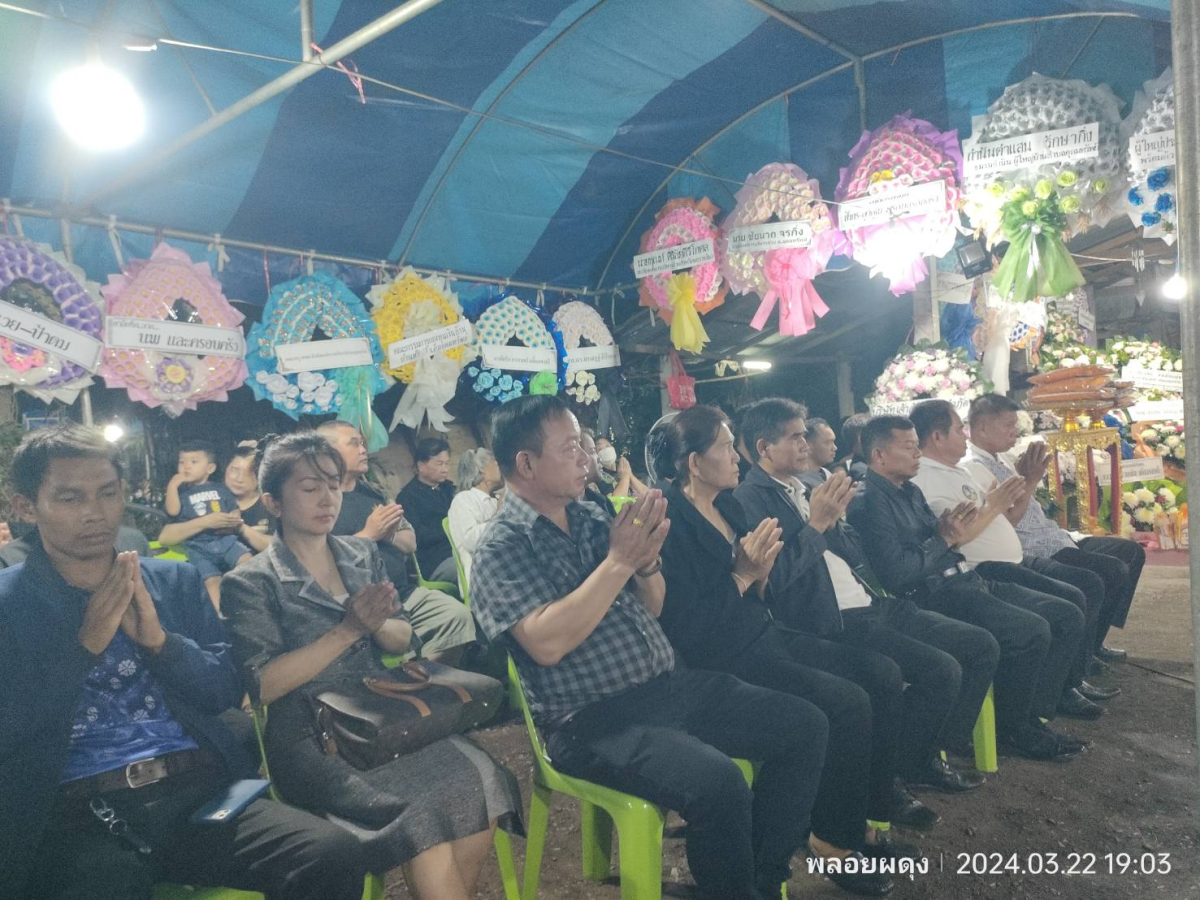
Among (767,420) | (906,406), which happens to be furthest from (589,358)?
(767,420)

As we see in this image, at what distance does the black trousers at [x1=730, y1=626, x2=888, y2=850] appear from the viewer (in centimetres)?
240

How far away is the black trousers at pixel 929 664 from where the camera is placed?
2807mm

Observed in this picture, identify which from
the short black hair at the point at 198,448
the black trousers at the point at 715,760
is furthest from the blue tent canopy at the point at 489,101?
the black trousers at the point at 715,760

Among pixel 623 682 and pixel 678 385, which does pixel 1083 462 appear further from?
pixel 623 682

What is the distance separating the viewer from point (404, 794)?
1.84 metres

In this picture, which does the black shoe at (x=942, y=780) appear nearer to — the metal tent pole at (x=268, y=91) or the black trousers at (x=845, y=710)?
the black trousers at (x=845, y=710)

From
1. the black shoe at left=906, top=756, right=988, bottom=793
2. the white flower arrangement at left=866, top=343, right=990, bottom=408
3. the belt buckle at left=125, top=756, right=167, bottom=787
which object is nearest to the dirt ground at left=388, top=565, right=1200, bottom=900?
the black shoe at left=906, top=756, right=988, bottom=793

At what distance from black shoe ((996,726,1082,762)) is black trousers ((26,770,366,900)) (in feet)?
9.08

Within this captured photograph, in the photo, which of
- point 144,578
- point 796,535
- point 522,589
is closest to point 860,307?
point 796,535

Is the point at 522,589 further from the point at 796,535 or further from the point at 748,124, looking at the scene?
the point at 748,124

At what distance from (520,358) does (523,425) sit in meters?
3.35

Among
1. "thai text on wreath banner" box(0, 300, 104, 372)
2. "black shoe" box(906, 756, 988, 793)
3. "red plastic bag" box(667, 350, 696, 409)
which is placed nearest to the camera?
"black shoe" box(906, 756, 988, 793)

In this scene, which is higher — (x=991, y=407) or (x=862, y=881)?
(x=991, y=407)

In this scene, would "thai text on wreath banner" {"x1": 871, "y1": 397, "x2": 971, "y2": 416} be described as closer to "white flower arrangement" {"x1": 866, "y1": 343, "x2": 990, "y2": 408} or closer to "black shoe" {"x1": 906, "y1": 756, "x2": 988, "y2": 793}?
"white flower arrangement" {"x1": 866, "y1": 343, "x2": 990, "y2": 408}
